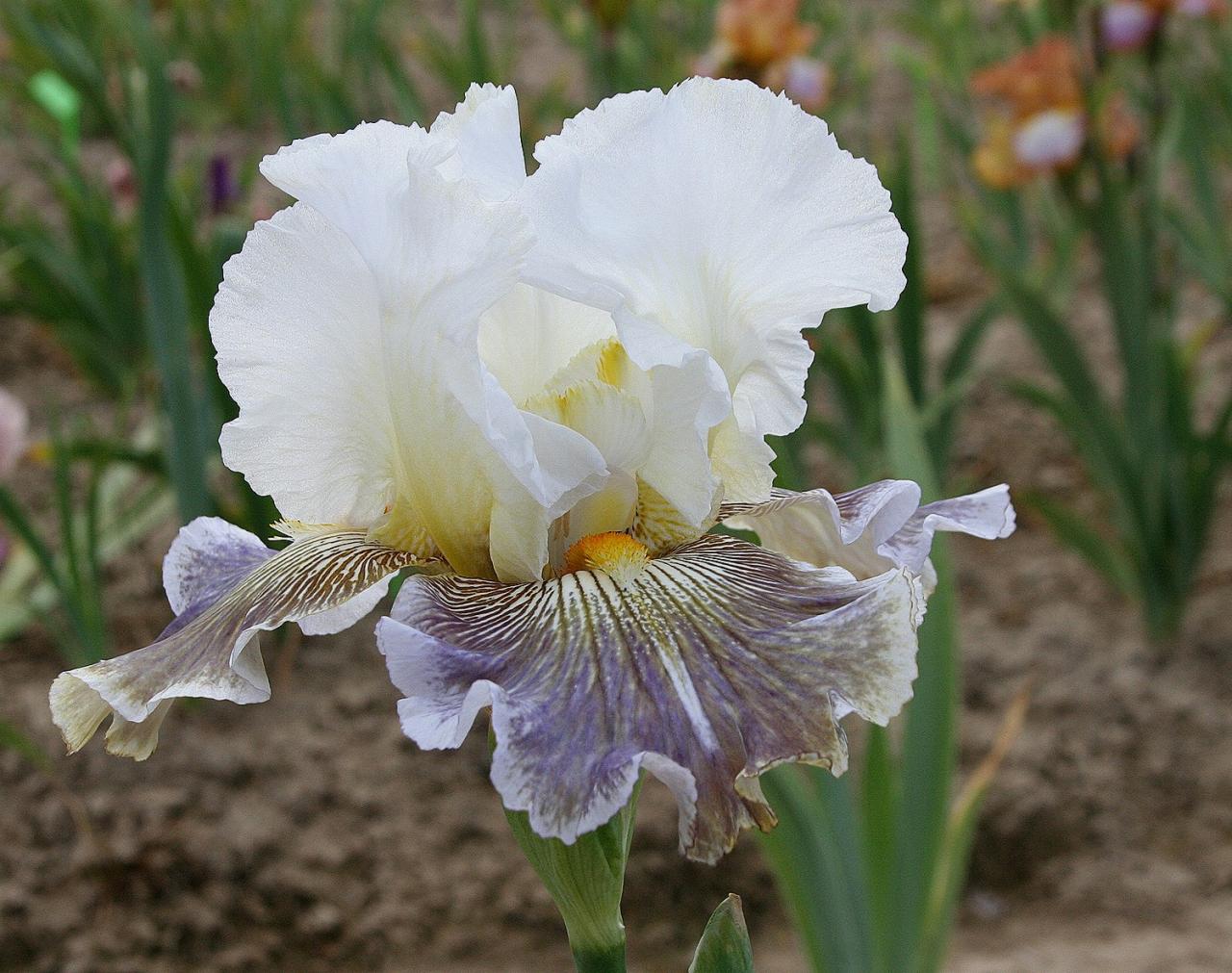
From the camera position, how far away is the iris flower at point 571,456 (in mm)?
440

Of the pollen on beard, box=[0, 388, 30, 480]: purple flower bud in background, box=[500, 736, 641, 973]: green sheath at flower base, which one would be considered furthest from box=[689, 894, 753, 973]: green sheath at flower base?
box=[0, 388, 30, 480]: purple flower bud in background

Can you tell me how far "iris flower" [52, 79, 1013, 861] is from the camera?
0.44m

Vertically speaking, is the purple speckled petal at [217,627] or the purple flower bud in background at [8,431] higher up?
the purple flower bud in background at [8,431]

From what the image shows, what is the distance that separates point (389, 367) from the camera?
529 millimetres

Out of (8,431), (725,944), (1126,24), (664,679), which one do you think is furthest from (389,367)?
(1126,24)

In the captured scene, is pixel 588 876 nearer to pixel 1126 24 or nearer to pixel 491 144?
pixel 491 144

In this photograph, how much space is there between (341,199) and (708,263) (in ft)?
0.53

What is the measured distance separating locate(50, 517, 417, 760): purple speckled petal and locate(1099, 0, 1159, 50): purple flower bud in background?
6.03ft

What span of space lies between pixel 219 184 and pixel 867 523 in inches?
71.4

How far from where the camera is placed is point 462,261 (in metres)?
0.48

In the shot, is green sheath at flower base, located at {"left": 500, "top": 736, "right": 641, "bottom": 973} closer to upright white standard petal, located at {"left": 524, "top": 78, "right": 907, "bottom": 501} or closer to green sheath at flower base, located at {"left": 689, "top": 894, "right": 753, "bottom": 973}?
green sheath at flower base, located at {"left": 689, "top": 894, "right": 753, "bottom": 973}

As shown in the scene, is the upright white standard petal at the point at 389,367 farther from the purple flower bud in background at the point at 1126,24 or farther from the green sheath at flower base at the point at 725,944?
the purple flower bud in background at the point at 1126,24

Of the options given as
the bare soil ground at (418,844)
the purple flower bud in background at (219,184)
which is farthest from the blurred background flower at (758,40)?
the bare soil ground at (418,844)

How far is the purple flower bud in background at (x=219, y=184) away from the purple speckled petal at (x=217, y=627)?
1.64 metres
